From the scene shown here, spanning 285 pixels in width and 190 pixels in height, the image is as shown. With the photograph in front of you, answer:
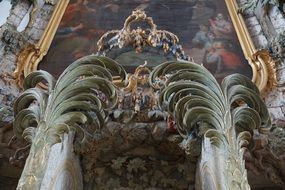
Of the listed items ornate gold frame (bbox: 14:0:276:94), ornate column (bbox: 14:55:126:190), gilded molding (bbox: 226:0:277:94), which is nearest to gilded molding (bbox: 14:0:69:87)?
ornate gold frame (bbox: 14:0:276:94)

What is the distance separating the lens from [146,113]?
196 inches

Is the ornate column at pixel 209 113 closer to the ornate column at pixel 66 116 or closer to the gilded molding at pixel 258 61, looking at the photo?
the ornate column at pixel 66 116

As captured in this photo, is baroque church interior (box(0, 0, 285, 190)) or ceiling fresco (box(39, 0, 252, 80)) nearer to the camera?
baroque church interior (box(0, 0, 285, 190))

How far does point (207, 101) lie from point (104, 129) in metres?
1.24

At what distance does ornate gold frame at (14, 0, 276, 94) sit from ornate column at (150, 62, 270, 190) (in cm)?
262

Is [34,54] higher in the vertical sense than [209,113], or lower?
higher

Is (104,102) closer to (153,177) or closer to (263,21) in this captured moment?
(153,177)

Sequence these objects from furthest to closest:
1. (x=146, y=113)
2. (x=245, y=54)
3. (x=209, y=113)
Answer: (x=245, y=54) < (x=146, y=113) < (x=209, y=113)

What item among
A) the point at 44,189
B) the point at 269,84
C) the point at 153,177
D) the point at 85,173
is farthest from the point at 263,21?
the point at 44,189

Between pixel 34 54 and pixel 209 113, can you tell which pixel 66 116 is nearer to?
pixel 209 113

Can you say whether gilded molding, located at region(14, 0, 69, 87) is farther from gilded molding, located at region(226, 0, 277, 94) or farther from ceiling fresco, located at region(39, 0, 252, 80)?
gilded molding, located at region(226, 0, 277, 94)

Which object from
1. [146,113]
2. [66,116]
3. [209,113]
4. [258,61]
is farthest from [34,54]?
[209,113]

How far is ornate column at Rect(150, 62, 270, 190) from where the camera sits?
12.5 ft

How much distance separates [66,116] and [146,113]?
1.15 m
